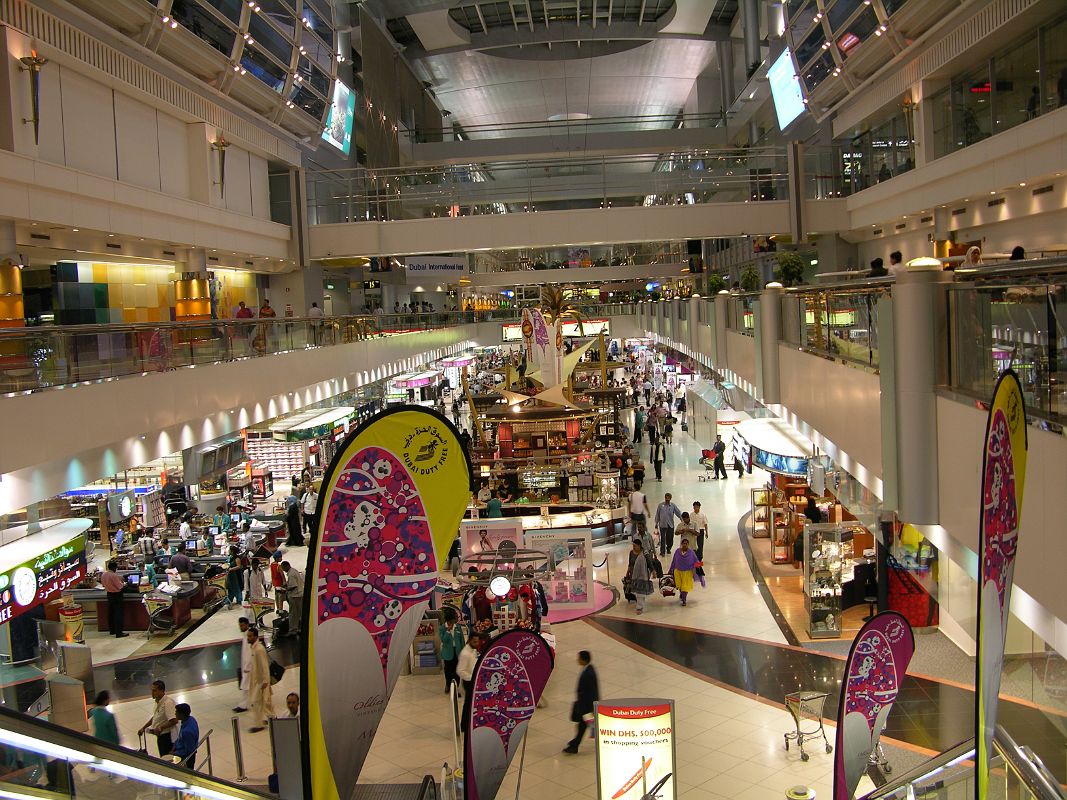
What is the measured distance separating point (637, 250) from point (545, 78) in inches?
339

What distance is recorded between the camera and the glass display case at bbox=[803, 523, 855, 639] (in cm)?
1252

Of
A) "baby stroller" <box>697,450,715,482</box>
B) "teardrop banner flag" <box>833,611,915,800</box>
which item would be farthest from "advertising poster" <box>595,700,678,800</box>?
"baby stroller" <box>697,450,715,482</box>

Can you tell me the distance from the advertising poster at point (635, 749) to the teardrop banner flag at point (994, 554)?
A: 3945 mm

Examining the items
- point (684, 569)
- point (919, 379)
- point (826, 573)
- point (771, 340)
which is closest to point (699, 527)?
point (684, 569)

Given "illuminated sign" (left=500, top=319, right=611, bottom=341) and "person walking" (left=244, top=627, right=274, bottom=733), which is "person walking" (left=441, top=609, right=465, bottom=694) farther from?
"illuminated sign" (left=500, top=319, right=611, bottom=341)

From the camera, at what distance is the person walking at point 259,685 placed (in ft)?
35.1

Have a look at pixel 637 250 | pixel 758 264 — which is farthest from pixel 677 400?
pixel 637 250

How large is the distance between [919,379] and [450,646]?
304 inches

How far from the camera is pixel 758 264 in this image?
33656 mm

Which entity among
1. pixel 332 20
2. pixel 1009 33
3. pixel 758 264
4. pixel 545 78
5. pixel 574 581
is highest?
pixel 545 78

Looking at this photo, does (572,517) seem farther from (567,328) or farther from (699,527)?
(567,328)

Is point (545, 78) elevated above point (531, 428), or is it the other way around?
point (545, 78)

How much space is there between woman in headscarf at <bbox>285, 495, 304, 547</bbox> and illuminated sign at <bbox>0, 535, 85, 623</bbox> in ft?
24.4

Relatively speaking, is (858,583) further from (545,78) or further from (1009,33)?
(545,78)
